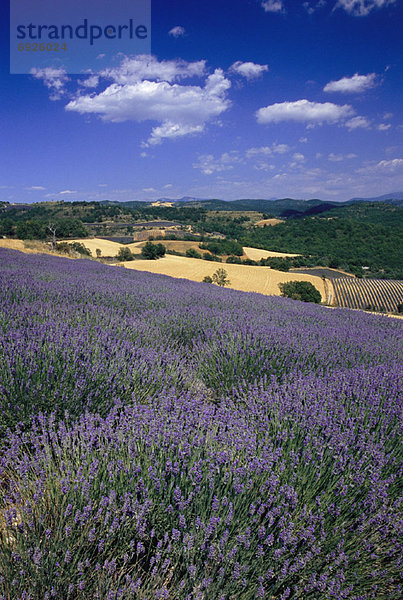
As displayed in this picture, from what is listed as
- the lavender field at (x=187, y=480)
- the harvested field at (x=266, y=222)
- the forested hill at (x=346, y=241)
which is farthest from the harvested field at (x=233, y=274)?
the harvested field at (x=266, y=222)

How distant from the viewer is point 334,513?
1.26m

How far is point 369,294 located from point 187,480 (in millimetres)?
37455

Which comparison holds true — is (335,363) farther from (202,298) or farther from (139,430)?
(202,298)

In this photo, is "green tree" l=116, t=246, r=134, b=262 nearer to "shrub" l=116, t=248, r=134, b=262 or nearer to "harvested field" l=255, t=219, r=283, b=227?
"shrub" l=116, t=248, r=134, b=262

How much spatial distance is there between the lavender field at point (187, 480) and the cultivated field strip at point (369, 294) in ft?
94.4

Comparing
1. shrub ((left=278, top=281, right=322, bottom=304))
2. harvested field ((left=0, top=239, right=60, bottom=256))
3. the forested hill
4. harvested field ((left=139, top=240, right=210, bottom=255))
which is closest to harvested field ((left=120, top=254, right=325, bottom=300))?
shrub ((left=278, top=281, right=322, bottom=304))

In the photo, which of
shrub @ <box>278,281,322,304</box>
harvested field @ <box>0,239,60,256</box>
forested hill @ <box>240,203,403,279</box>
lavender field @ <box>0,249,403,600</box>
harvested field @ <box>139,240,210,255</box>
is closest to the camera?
lavender field @ <box>0,249,403,600</box>

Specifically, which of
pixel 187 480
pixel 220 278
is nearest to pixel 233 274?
pixel 220 278

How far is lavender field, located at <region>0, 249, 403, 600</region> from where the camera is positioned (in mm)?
1021

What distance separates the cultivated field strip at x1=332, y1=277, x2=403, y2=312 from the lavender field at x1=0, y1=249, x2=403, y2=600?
94.4 ft

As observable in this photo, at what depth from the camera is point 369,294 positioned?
34.1 m

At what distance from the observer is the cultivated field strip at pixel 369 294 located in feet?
97.8

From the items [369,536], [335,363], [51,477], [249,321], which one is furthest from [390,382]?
[51,477]

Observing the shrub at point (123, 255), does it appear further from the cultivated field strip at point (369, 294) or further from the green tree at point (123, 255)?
the cultivated field strip at point (369, 294)
